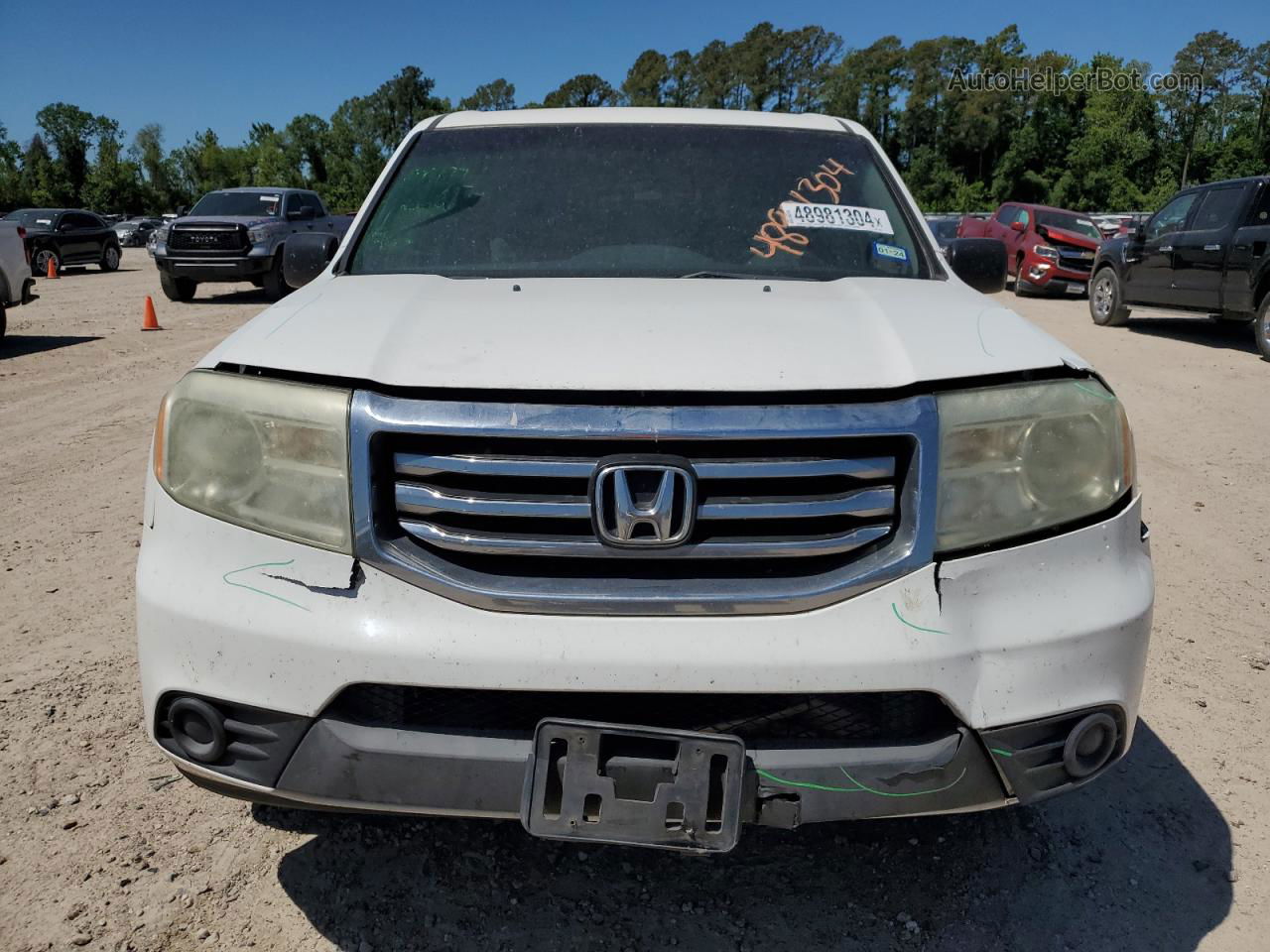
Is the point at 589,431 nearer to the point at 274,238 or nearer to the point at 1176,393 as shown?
the point at 1176,393

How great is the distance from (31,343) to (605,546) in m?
12.6

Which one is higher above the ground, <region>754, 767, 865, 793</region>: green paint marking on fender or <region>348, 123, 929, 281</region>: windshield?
<region>348, 123, 929, 281</region>: windshield

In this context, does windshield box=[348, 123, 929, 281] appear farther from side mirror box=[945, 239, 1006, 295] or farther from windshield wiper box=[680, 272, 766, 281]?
side mirror box=[945, 239, 1006, 295]

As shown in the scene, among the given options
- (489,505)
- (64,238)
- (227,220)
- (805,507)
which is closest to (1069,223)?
(227,220)

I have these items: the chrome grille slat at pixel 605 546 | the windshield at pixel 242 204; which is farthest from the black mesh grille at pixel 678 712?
the windshield at pixel 242 204

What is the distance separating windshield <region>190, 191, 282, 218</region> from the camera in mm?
17234

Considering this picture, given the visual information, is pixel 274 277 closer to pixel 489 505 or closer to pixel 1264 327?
pixel 1264 327

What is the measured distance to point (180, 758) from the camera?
1921mm

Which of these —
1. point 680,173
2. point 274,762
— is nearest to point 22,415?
point 680,173

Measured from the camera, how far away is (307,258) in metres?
3.29

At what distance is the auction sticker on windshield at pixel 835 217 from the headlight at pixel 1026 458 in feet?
3.66

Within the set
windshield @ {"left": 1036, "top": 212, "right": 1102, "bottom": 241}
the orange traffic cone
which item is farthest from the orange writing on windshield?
windshield @ {"left": 1036, "top": 212, "right": 1102, "bottom": 241}

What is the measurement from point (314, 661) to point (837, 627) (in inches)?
36.2

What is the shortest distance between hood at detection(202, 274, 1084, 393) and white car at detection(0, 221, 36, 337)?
10939 millimetres
